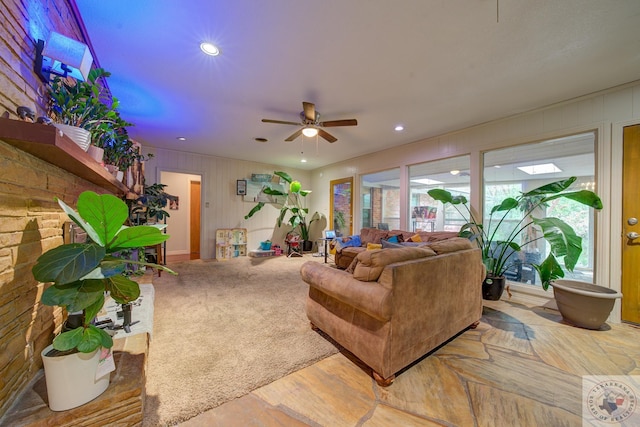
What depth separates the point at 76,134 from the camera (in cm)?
128

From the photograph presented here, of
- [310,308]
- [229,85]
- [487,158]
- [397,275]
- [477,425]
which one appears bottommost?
[477,425]

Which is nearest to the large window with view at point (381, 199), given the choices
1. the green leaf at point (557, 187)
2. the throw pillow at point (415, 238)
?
the throw pillow at point (415, 238)

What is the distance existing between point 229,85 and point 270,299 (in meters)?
2.62

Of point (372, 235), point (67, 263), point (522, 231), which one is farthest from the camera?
point (372, 235)

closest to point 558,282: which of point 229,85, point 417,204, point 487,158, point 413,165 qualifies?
point 487,158

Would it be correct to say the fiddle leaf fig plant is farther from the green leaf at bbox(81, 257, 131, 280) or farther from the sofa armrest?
the sofa armrest

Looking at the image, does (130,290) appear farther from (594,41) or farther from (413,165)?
(413,165)

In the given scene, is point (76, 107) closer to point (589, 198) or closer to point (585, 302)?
point (589, 198)

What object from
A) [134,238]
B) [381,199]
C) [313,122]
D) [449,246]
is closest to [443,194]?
[449,246]

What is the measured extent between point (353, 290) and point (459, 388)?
3.07ft

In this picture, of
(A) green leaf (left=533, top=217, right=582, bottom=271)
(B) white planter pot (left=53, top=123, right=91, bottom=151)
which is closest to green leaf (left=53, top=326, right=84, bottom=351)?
(B) white planter pot (left=53, top=123, right=91, bottom=151)

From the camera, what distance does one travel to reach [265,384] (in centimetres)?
153

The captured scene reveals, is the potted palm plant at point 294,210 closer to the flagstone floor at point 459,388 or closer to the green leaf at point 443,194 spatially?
the green leaf at point 443,194

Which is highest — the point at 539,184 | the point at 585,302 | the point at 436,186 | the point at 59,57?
the point at 59,57
